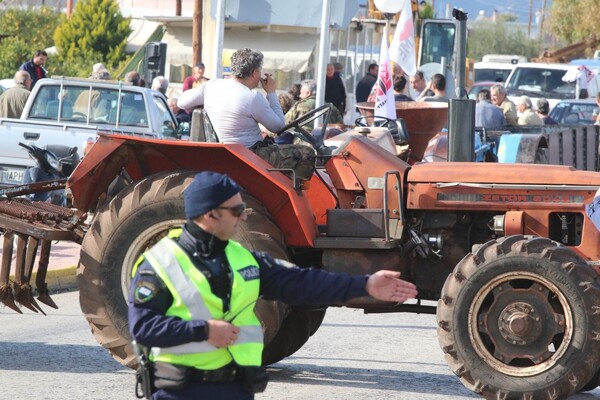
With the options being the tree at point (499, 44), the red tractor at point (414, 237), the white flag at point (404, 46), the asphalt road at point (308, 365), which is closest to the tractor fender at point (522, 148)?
the asphalt road at point (308, 365)

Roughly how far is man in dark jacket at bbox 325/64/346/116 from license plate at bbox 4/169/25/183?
730 cm

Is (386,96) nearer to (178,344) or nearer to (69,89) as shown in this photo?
(69,89)

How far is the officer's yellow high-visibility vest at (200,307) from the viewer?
4277mm

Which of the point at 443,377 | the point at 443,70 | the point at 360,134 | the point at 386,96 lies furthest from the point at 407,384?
the point at 443,70

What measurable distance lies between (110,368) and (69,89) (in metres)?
8.74

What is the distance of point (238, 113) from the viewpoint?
796 cm

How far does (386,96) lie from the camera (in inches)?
555

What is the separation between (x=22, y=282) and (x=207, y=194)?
4.29m

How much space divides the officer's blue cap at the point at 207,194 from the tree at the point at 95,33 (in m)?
42.5

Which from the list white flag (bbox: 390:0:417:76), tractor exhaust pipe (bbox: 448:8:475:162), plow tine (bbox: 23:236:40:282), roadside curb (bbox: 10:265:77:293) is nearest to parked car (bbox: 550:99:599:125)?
white flag (bbox: 390:0:417:76)

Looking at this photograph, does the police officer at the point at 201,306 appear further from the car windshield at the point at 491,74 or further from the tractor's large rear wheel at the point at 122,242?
the car windshield at the point at 491,74

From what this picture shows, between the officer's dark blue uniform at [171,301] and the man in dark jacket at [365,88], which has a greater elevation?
the man in dark jacket at [365,88]

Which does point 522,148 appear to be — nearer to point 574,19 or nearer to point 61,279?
point 61,279

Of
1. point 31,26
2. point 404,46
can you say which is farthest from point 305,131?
point 31,26
